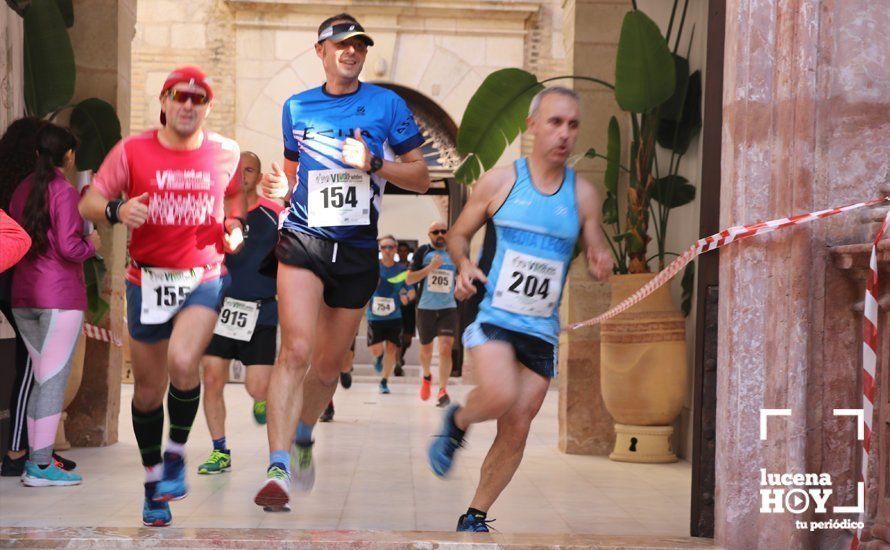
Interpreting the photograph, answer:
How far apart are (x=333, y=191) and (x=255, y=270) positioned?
2469 mm

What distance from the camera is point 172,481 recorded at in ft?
18.2

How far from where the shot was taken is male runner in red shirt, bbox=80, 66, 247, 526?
5.49 m

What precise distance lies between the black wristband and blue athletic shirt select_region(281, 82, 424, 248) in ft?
2.60

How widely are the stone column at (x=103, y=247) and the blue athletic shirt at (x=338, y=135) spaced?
12.7 ft

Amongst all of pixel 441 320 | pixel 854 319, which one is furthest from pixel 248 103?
pixel 854 319

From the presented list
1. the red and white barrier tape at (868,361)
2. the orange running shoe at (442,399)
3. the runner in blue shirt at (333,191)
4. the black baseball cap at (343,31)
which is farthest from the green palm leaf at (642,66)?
the orange running shoe at (442,399)

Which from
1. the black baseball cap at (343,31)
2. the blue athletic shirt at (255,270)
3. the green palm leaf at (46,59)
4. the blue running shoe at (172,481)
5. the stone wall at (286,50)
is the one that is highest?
the stone wall at (286,50)

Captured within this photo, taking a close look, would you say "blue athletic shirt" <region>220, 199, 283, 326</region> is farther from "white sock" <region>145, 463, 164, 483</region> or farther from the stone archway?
the stone archway

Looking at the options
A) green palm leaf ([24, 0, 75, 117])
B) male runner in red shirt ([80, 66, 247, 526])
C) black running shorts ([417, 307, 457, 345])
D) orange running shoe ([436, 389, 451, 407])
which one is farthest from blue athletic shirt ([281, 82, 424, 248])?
black running shorts ([417, 307, 457, 345])

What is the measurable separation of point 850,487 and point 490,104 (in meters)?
5.13

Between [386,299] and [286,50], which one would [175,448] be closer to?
[386,299]

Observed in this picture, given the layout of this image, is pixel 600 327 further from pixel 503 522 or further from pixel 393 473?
pixel 503 522

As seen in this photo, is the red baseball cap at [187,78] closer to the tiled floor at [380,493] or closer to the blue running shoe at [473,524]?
the tiled floor at [380,493]

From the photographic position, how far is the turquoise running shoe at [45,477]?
7016 mm
